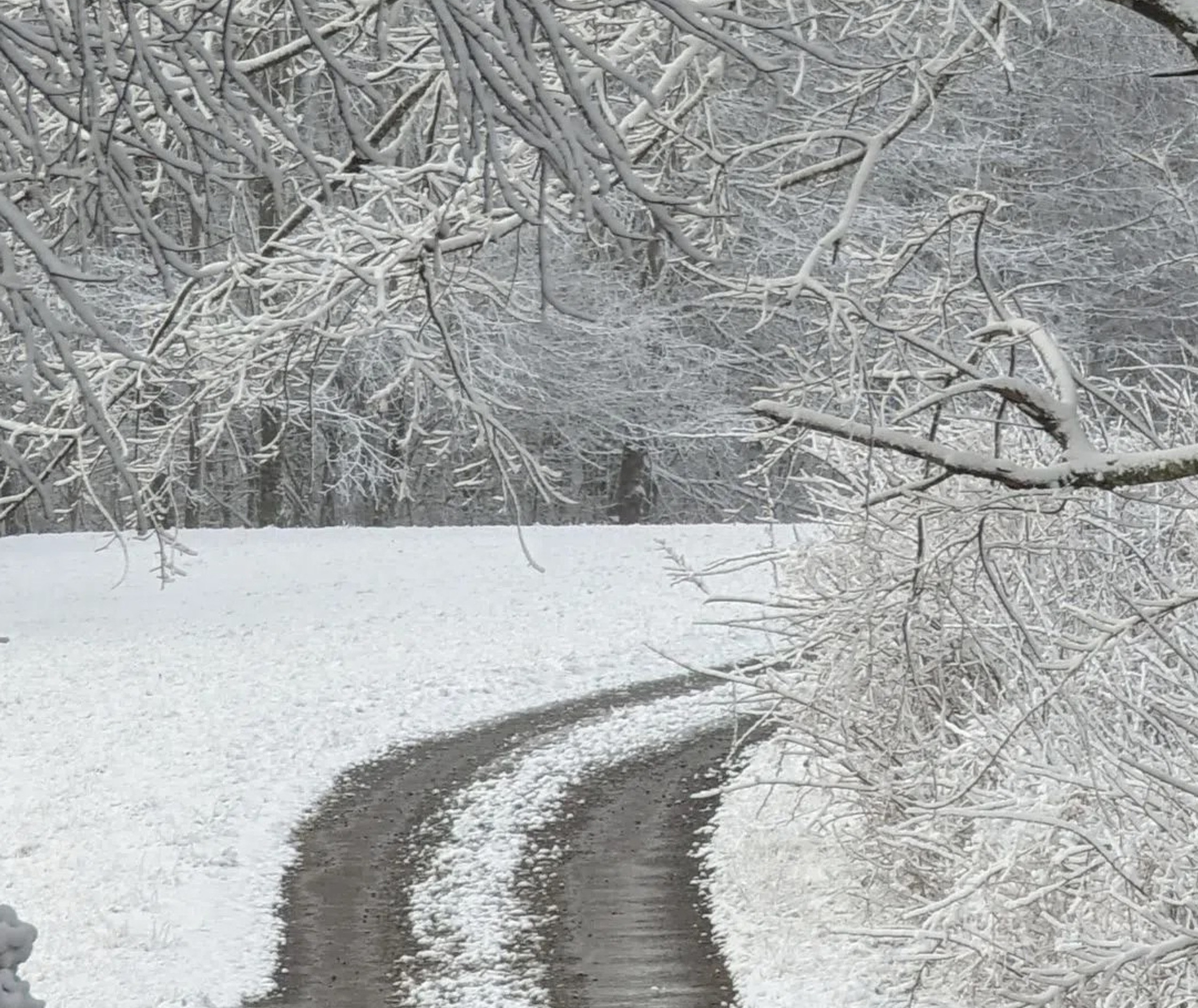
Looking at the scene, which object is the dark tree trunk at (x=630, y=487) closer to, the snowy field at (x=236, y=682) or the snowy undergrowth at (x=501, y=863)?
the snowy field at (x=236, y=682)

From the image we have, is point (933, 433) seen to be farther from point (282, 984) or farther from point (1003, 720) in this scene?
point (282, 984)

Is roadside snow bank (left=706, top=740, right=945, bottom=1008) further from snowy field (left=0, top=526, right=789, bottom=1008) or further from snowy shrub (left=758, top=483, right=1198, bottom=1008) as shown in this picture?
snowy field (left=0, top=526, right=789, bottom=1008)

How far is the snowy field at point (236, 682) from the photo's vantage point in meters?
9.50

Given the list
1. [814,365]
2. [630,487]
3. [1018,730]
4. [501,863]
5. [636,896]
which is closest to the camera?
[1018,730]

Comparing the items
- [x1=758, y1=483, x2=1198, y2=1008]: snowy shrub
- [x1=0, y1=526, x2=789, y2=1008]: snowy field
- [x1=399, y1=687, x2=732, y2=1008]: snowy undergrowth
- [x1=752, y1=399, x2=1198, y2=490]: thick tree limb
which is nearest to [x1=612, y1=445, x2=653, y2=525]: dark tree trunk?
[x1=0, y1=526, x2=789, y2=1008]: snowy field

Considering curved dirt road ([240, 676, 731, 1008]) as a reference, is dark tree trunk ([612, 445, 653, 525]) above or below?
above

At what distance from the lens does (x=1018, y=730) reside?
219 inches

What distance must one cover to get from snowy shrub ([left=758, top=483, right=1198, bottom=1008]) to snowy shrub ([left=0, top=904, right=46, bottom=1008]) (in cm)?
263

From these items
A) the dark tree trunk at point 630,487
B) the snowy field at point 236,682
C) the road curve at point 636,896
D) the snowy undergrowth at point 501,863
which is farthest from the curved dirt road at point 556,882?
the dark tree trunk at point 630,487

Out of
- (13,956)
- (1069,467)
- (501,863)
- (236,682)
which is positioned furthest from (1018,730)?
(236,682)

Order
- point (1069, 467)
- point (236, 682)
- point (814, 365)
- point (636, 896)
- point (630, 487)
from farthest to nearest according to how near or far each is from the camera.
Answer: point (630, 487) < point (236, 682) < point (636, 896) < point (814, 365) < point (1069, 467)

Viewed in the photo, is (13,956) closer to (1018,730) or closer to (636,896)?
(1018,730)

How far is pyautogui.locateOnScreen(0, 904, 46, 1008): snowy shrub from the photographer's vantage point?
15.3ft

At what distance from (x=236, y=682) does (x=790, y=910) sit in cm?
832
